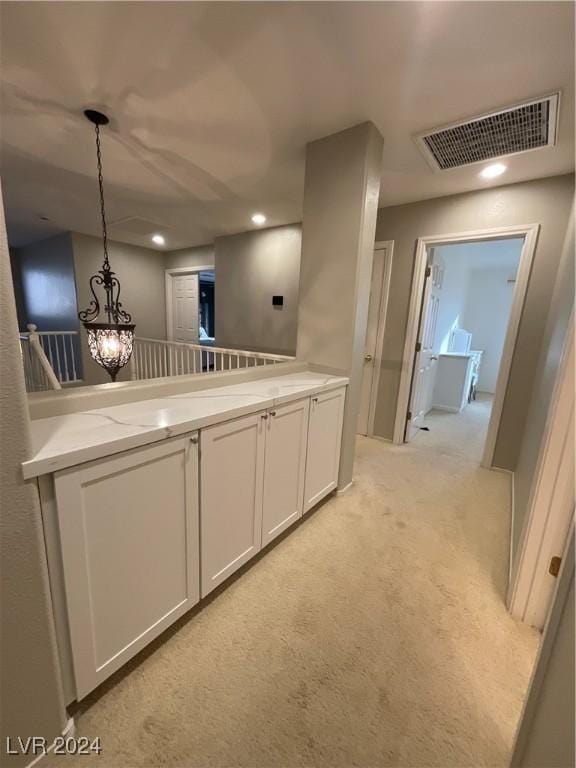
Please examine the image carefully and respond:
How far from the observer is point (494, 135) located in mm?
1852

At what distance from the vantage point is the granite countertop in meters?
0.78

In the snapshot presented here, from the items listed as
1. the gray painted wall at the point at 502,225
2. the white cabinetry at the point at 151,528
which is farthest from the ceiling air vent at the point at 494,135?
the white cabinetry at the point at 151,528

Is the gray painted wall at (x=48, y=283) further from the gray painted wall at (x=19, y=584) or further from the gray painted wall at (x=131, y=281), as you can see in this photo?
the gray painted wall at (x=19, y=584)

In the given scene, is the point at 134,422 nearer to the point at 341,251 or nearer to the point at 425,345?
the point at 341,251

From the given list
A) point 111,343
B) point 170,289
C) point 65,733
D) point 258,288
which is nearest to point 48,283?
point 170,289

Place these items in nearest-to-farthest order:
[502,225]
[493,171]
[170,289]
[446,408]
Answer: [493,171]
[502,225]
[446,408]
[170,289]

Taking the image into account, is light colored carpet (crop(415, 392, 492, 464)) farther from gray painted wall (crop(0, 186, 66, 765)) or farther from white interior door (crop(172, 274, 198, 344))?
white interior door (crop(172, 274, 198, 344))

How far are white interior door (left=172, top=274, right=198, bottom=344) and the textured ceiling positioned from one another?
304 cm

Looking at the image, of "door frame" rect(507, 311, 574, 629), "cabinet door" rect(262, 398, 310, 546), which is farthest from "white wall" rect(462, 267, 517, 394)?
"cabinet door" rect(262, 398, 310, 546)

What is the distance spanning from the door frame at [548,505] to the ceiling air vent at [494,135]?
1367 millimetres

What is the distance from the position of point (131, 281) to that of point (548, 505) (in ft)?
21.2

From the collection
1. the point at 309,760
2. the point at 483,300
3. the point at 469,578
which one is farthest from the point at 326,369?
the point at 483,300

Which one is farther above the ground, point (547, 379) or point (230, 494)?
point (547, 379)

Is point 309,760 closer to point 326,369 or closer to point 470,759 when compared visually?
point 470,759
